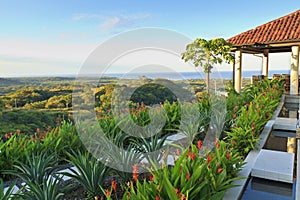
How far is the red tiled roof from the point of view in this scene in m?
9.29

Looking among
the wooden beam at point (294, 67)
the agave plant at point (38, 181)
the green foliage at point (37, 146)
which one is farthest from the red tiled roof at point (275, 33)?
the agave plant at point (38, 181)

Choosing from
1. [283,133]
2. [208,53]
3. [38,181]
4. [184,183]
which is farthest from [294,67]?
[38,181]

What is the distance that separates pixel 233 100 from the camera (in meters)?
6.60

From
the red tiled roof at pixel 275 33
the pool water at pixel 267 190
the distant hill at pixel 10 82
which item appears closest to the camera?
the pool water at pixel 267 190

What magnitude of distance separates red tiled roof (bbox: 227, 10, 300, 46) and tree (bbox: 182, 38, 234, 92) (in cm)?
185

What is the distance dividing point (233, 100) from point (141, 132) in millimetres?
3192

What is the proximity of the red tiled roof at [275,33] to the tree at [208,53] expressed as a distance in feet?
6.06

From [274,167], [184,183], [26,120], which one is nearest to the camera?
[184,183]

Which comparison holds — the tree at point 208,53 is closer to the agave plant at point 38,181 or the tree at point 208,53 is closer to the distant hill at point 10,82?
the distant hill at point 10,82

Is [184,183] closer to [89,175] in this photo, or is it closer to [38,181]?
[89,175]

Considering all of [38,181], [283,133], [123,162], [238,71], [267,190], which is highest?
[238,71]

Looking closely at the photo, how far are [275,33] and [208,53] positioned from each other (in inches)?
132

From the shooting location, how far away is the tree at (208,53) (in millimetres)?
8234

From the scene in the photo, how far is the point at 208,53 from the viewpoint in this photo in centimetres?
851
